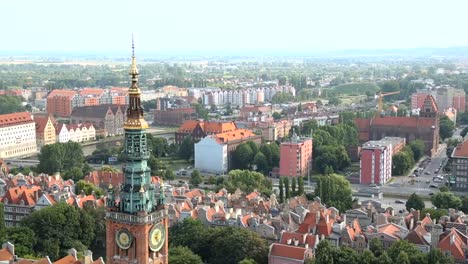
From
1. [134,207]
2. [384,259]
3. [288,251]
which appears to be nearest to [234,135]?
[288,251]

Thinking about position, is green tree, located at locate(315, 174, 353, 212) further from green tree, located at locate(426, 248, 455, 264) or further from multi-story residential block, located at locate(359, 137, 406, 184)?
green tree, located at locate(426, 248, 455, 264)

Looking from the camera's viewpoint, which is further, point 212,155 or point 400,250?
point 212,155

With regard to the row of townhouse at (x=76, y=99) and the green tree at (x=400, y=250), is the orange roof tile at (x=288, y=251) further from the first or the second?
the row of townhouse at (x=76, y=99)

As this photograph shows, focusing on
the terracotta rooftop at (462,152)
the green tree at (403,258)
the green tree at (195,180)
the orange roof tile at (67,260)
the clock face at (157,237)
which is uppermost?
the clock face at (157,237)

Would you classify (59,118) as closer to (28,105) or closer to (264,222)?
(28,105)

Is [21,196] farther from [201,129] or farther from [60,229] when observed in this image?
[201,129]

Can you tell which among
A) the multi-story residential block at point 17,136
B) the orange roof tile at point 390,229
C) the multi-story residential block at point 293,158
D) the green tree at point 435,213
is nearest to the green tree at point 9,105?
the multi-story residential block at point 17,136
